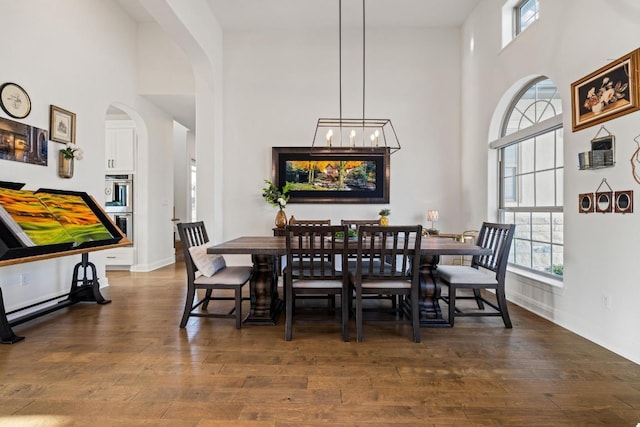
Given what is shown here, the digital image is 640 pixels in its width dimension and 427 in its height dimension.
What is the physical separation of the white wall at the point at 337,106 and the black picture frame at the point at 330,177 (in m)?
0.14

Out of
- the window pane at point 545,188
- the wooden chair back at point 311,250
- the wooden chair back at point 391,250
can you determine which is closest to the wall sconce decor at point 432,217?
the window pane at point 545,188

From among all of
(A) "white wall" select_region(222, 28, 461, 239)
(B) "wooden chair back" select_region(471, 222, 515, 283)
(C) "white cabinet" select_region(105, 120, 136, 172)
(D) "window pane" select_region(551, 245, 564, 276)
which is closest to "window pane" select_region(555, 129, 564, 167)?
(D) "window pane" select_region(551, 245, 564, 276)

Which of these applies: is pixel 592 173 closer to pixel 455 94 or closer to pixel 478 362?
pixel 478 362

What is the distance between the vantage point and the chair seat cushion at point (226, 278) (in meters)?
2.95

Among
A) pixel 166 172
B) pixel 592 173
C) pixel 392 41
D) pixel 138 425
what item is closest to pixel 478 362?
pixel 592 173

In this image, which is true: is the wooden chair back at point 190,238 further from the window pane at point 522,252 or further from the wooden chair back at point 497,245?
the window pane at point 522,252

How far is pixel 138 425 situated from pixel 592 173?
365 centimetres

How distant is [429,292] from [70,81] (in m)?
4.70

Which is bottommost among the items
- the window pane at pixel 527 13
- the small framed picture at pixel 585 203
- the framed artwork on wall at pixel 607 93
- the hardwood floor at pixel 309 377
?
the hardwood floor at pixel 309 377

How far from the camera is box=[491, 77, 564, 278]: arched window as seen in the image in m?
3.34

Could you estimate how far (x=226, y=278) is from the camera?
3.01 metres

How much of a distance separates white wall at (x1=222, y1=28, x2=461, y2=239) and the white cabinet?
5.87 ft

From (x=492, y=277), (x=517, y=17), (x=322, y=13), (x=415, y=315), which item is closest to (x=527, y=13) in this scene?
(x=517, y=17)

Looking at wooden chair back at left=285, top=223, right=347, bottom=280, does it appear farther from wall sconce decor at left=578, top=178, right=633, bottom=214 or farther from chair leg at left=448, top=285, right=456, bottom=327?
wall sconce decor at left=578, top=178, right=633, bottom=214
